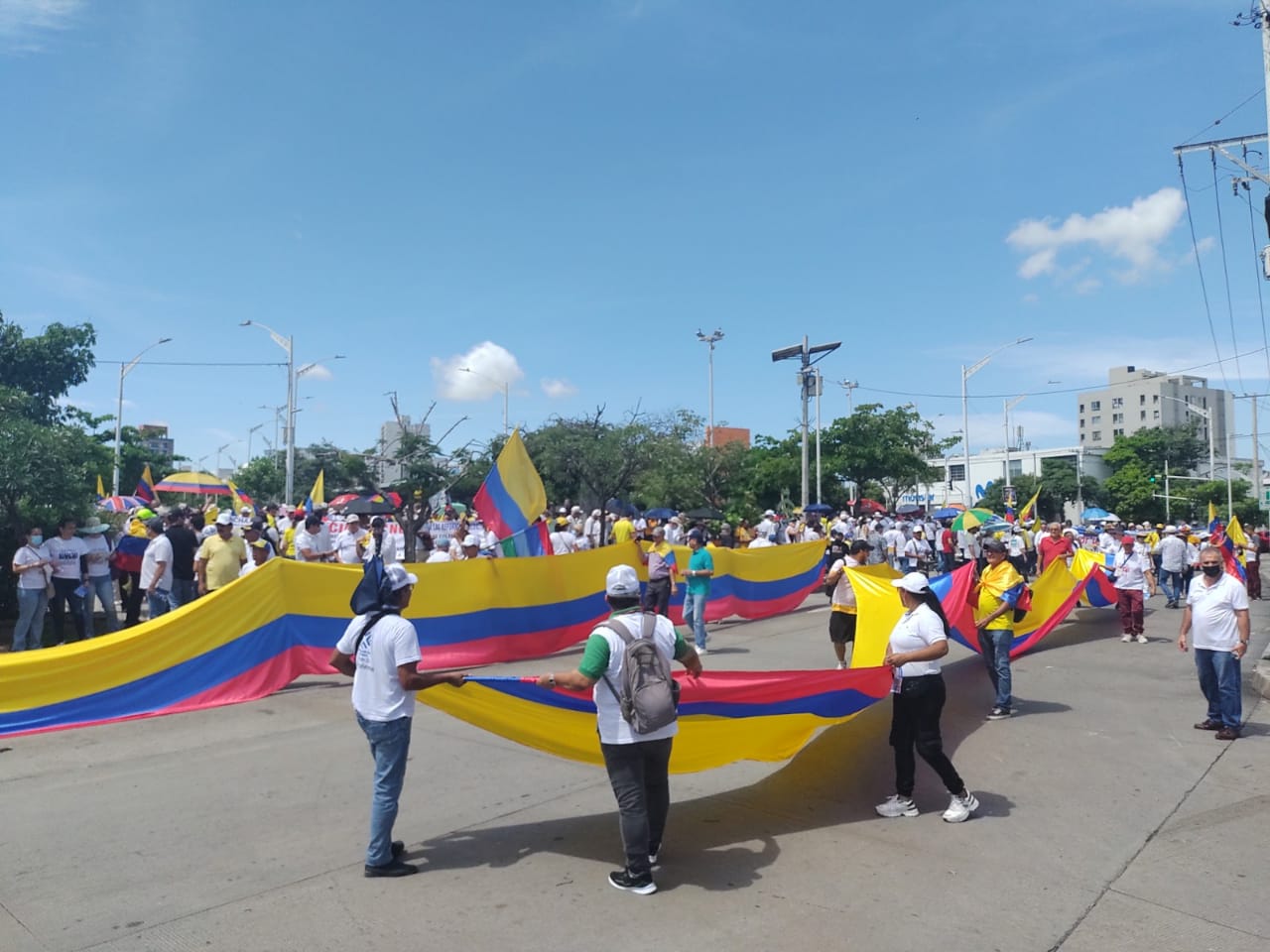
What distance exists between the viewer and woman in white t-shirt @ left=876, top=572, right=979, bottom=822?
230 inches

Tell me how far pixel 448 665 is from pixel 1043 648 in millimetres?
7813

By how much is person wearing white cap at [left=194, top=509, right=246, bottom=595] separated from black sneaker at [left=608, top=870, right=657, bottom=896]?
24.5 feet

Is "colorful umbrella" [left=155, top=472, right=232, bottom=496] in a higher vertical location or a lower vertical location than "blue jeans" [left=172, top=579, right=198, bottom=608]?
higher

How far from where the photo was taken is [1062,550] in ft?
46.0

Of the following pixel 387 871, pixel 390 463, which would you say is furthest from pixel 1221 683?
pixel 390 463

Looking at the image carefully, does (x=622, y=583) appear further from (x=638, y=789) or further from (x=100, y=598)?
(x=100, y=598)

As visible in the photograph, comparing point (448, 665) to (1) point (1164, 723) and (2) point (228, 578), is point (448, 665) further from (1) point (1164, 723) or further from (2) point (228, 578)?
(1) point (1164, 723)

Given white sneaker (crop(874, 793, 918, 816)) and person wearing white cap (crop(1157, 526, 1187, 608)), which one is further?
person wearing white cap (crop(1157, 526, 1187, 608))

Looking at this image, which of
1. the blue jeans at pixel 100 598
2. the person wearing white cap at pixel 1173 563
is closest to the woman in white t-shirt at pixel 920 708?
the blue jeans at pixel 100 598

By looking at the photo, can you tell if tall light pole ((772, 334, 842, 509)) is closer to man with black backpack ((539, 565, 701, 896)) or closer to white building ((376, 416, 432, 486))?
white building ((376, 416, 432, 486))

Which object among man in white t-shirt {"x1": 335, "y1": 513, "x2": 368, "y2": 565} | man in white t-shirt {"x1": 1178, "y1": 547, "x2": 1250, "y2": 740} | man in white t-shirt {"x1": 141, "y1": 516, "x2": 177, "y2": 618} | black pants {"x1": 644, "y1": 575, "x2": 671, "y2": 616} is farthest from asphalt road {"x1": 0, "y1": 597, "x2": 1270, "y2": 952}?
man in white t-shirt {"x1": 335, "y1": 513, "x2": 368, "y2": 565}

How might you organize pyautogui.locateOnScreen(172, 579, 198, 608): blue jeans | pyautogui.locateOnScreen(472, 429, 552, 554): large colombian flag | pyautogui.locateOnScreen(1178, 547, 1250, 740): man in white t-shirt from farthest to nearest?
pyautogui.locateOnScreen(472, 429, 552, 554): large colombian flag → pyautogui.locateOnScreen(172, 579, 198, 608): blue jeans → pyautogui.locateOnScreen(1178, 547, 1250, 740): man in white t-shirt

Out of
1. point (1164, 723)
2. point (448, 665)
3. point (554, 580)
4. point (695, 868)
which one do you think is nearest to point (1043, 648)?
point (1164, 723)

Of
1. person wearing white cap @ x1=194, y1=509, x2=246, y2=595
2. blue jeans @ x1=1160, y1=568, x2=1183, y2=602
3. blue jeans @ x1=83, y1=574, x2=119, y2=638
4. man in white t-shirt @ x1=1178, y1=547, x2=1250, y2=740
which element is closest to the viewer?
man in white t-shirt @ x1=1178, y1=547, x2=1250, y2=740
